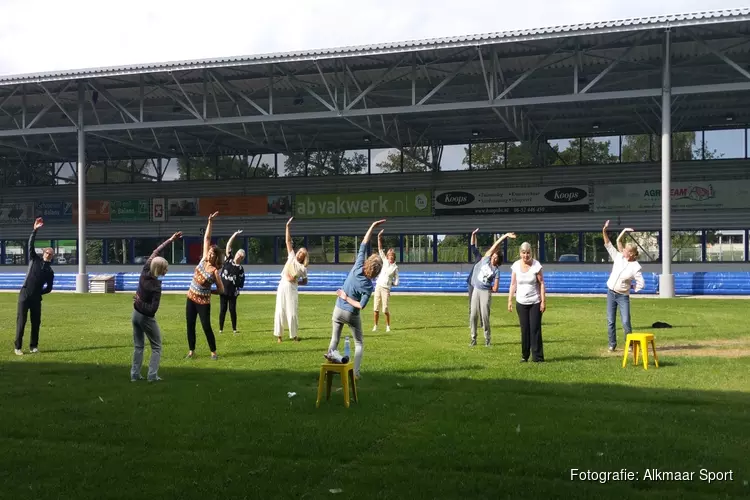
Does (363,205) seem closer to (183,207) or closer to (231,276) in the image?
(183,207)

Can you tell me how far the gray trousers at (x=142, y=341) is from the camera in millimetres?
9523

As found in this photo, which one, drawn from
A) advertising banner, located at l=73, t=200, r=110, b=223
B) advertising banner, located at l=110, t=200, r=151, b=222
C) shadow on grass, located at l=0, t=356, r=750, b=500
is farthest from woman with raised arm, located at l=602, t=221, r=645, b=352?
advertising banner, located at l=73, t=200, r=110, b=223

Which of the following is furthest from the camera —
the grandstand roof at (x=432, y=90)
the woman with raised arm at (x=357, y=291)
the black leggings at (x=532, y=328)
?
the grandstand roof at (x=432, y=90)

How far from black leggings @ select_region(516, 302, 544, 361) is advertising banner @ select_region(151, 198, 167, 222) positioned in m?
35.3

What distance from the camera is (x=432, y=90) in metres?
27.7

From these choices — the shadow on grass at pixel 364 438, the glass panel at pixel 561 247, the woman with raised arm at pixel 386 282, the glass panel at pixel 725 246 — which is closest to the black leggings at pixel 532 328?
the shadow on grass at pixel 364 438

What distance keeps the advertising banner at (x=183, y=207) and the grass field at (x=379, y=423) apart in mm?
30174

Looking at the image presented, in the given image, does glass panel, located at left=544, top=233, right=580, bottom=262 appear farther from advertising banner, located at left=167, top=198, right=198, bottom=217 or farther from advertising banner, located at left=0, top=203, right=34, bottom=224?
advertising banner, located at left=0, top=203, right=34, bottom=224

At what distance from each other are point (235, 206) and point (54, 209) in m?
11.8

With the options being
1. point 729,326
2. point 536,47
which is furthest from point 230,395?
point 536,47

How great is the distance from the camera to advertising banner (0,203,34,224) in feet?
147

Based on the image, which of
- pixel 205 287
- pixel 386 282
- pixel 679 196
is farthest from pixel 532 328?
pixel 679 196

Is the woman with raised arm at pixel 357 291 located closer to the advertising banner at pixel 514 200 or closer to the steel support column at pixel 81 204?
the steel support column at pixel 81 204

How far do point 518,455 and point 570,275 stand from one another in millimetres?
24922
